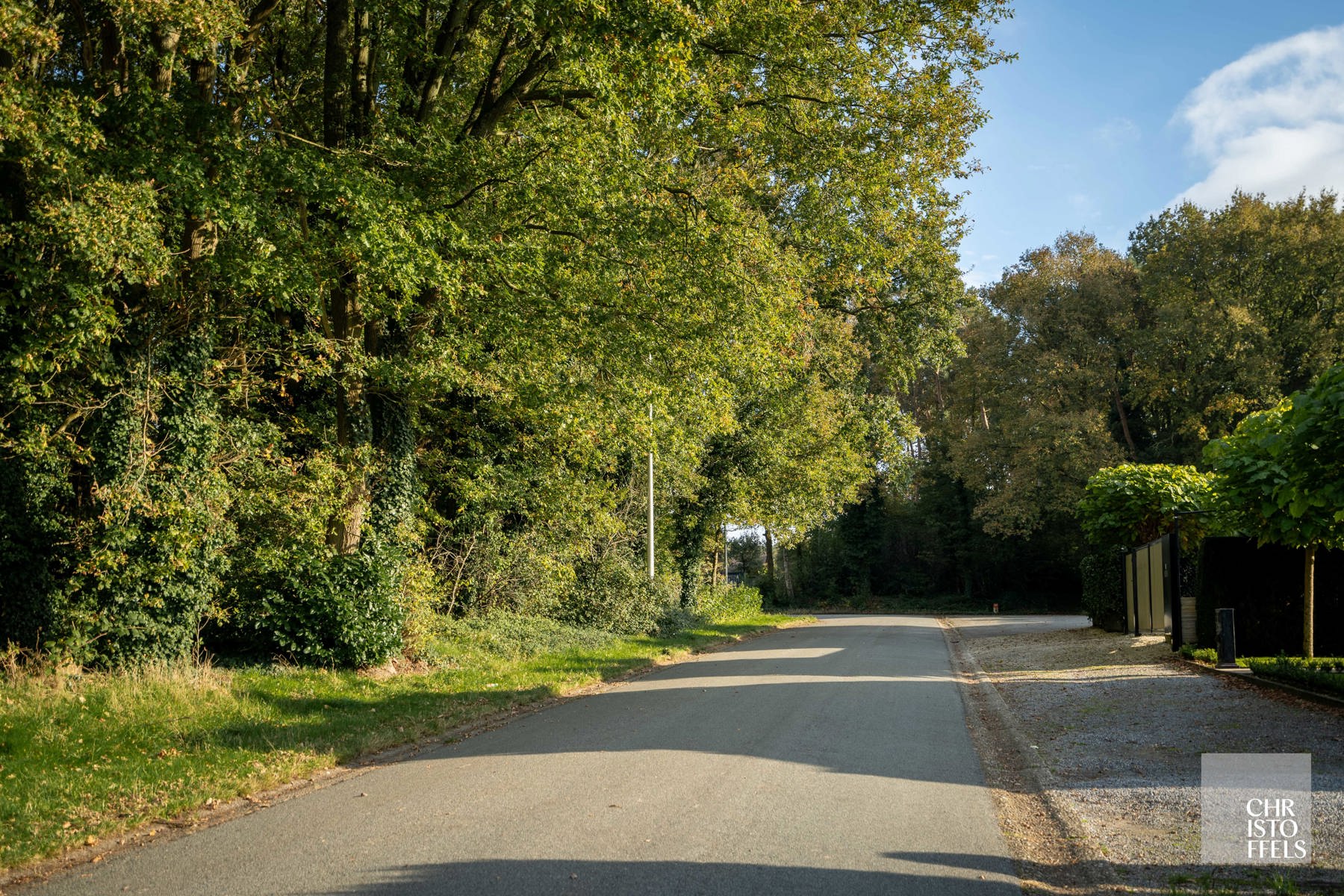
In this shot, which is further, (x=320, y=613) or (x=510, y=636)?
(x=510, y=636)

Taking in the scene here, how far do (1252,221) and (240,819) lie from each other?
138 feet

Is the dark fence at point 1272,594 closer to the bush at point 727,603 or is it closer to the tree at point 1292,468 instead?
the tree at point 1292,468

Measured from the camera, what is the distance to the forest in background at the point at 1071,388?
1465 inches

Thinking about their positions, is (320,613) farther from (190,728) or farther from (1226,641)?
(1226,641)

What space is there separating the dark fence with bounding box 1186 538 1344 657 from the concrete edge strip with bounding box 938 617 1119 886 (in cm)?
408

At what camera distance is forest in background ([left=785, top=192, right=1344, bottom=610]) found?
122 feet

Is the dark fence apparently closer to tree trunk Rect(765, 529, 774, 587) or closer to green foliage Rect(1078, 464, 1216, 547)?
green foliage Rect(1078, 464, 1216, 547)

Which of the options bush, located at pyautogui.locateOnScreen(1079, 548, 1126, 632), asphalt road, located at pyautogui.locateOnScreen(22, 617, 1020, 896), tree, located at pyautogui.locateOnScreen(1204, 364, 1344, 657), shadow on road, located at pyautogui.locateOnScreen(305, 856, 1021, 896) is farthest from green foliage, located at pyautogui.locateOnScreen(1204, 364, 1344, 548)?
bush, located at pyautogui.locateOnScreen(1079, 548, 1126, 632)

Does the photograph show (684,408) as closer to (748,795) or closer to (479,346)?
(479,346)

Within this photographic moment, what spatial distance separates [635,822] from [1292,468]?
7517 millimetres

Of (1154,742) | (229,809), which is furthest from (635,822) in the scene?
(1154,742)

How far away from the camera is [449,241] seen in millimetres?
11531

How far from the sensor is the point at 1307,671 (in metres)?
11.0

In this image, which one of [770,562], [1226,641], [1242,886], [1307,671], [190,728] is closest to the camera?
[1242,886]
